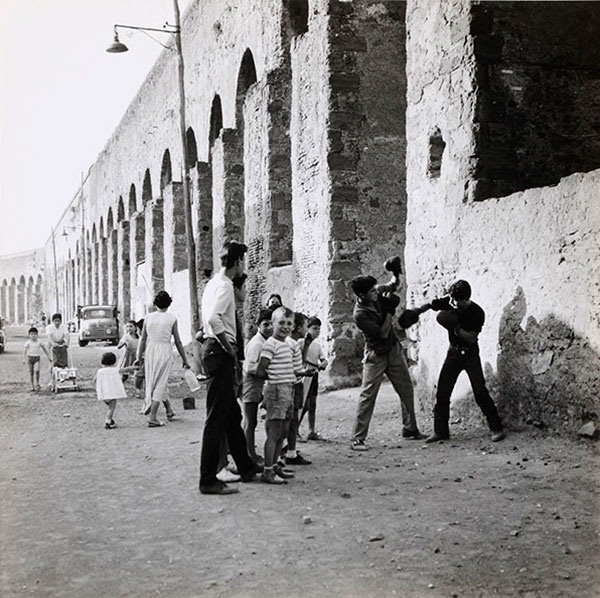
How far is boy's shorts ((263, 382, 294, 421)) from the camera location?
550cm

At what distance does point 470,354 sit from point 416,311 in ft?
1.89

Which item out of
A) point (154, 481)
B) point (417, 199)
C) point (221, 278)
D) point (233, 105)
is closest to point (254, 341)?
point (221, 278)

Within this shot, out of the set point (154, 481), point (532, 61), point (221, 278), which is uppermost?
point (532, 61)

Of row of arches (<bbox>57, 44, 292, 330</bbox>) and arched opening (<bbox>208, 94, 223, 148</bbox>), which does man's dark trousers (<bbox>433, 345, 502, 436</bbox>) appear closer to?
row of arches (<bbox>57, 44, 292, 330</bbox>)

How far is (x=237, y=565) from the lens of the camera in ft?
12.2

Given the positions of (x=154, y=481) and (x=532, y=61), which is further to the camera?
(x=532, y=61)

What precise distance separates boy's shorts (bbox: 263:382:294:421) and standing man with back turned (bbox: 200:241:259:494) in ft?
0.73

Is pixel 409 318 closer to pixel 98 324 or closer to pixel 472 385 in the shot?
pixel 472 385

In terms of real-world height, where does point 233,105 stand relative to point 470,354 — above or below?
above

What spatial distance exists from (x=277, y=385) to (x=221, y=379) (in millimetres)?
483

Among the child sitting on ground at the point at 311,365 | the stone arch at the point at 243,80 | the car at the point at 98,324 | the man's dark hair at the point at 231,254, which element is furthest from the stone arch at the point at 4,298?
the man's dark hair at the point at 231,254

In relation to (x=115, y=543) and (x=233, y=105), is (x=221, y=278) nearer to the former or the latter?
(x=115, y=543)

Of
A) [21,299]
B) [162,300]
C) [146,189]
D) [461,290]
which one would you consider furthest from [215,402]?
[21,299]

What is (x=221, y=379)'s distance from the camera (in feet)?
17.2
